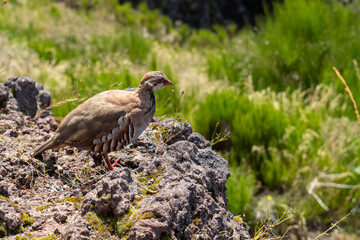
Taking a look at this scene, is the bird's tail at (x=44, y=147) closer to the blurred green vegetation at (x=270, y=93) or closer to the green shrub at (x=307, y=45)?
the blurred green vegetation at (x=270, y=93)

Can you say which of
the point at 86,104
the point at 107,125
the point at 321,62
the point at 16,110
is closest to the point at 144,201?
the point at 107,125

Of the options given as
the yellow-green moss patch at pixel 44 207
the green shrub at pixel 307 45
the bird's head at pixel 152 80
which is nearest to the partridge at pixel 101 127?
the bird's head at pixel 152 80

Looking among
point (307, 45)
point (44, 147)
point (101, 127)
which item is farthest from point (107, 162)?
point (307, 45)

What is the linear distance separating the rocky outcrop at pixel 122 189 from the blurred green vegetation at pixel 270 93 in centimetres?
54

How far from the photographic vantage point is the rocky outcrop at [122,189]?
2299 millimetres

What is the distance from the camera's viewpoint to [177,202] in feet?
7.58

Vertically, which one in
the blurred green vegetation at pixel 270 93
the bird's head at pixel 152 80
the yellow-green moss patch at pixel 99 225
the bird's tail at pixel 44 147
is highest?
the bird's head at pixel 152 80

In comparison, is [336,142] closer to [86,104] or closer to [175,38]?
[86,104]

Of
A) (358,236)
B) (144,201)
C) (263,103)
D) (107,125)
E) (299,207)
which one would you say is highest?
(107,125)

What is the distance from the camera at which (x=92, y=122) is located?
2.87 meters

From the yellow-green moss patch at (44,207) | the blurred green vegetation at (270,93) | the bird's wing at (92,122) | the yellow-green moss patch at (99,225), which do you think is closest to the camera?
the yellow-green moss patch at (99,225)

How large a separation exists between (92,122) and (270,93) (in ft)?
17.1

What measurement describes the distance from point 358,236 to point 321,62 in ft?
12.0

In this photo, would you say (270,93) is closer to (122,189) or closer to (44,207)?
(122,189)
